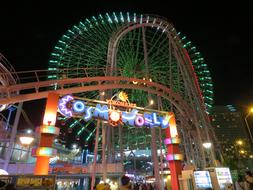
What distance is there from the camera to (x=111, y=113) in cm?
1841

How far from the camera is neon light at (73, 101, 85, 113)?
54.9 ft

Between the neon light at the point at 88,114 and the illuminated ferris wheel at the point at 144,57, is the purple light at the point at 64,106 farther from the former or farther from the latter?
the illuminated ferris wheel at the point at 144,57

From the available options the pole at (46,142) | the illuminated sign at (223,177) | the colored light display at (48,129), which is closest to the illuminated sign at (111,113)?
the pole at (46,142)

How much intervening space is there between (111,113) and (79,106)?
9.84ft

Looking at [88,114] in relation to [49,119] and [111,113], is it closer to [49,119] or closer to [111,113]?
[111,113]

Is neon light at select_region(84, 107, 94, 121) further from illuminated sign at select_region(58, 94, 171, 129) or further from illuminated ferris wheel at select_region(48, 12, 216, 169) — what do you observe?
illuminated ferris wheel at select_region(48, 12, 216, 169)

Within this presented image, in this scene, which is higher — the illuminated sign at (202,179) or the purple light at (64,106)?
the purple light at (64,106)

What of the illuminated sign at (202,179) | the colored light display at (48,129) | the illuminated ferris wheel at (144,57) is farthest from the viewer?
the illuminated ferris wheel at (144,57)

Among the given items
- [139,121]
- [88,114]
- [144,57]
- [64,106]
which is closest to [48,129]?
[64,106]

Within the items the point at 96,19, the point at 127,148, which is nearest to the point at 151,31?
the point at 96,19

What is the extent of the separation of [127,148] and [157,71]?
40642 millimetres

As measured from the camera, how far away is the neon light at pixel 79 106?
16719 millimetres

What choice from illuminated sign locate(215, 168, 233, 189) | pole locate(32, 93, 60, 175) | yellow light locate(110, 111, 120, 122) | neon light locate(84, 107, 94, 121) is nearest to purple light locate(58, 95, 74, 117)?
pole locate(32, 93, 60, 175)

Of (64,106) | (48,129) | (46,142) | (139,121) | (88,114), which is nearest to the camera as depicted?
(46,142)
